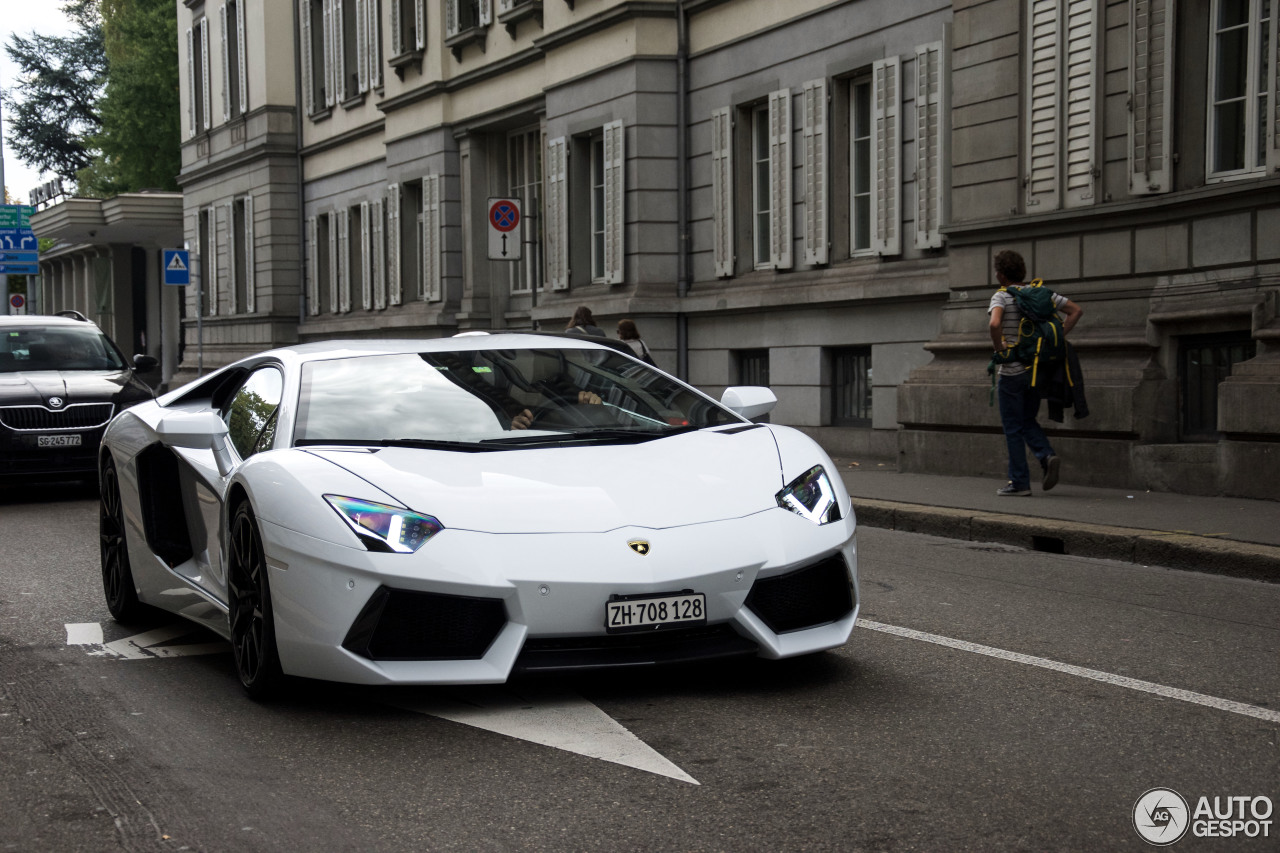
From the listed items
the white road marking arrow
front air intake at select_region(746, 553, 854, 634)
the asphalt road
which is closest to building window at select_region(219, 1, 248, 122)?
the white road marking arrow

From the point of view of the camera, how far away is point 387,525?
493 cm

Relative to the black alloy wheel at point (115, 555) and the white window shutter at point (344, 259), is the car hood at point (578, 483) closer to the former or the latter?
the black alloy wheel at point (115, 555)

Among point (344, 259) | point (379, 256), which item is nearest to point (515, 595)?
point (379, 256)

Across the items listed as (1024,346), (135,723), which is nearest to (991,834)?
(135,723)

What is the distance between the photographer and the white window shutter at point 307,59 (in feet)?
113

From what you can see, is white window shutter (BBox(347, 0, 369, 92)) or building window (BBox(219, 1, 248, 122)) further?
building window (BBox(219, 1, 248, 122))

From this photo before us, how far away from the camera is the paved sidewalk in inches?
354

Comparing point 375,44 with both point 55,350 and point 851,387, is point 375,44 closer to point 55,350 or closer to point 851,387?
point 851,387

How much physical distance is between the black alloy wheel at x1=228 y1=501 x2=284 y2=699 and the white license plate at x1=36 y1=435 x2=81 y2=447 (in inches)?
336

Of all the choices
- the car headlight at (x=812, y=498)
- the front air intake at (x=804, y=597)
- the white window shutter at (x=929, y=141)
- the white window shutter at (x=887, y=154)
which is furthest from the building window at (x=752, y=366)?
the front air intake at (x=804, y=597)

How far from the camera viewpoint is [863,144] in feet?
57.2

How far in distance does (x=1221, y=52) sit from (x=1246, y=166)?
98cm

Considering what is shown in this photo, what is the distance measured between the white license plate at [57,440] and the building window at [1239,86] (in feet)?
31.6

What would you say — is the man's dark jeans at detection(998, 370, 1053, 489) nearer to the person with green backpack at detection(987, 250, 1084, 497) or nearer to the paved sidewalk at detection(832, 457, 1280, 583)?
the person with green backpack at detection(987, 250, 1084, 497)
